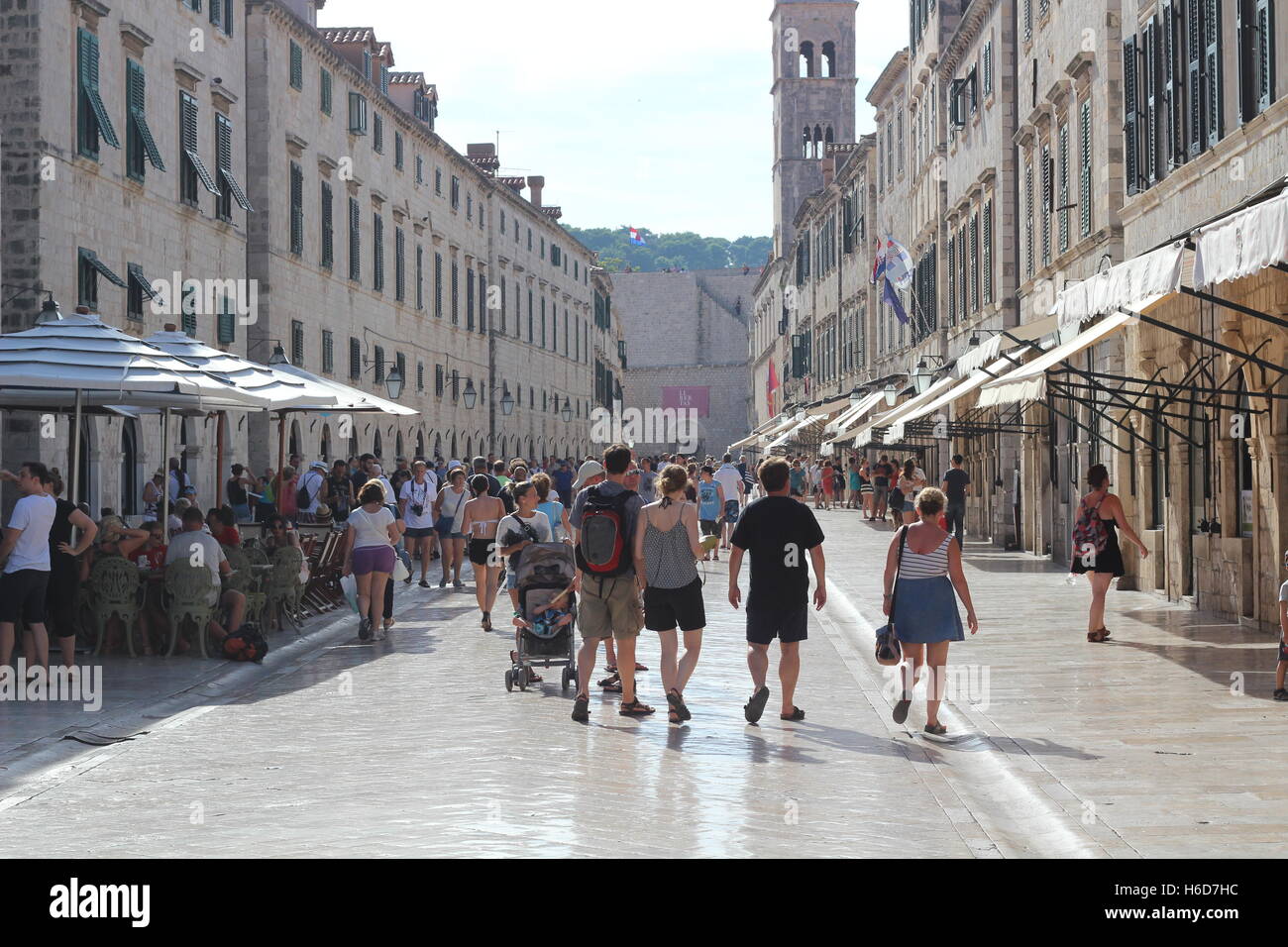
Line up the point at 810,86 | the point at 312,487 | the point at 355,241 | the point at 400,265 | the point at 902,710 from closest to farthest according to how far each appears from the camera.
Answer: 1. the point at 902,710
2. the point at 312,487
3. the point at 355,241
4. the point at 400,265
5. the point at 810,86

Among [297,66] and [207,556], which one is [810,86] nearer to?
[297,66]

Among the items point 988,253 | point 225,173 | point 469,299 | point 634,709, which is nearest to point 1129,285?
point 634,709

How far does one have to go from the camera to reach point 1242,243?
10.4 meters

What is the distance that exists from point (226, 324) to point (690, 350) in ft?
307

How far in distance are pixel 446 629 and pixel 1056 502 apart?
12.8 metres

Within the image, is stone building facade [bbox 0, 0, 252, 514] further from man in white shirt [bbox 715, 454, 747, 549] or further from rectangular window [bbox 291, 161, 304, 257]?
man in white shirt [bbox 715, 454, 747, 549]

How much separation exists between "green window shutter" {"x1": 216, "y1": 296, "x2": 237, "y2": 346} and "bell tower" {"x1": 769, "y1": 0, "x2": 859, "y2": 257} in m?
62.8

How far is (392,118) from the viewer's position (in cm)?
4584

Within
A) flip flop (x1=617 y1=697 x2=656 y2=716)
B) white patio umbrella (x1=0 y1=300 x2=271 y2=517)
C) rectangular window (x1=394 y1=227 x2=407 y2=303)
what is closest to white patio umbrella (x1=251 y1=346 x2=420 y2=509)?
white patio umbrella (x1=0 y1=300 x2=271 y2=517)

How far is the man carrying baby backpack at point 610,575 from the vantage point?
11125 mm

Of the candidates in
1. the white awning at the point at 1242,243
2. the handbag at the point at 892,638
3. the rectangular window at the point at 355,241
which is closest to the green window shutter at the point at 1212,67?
the white awning at the point at 1242,243

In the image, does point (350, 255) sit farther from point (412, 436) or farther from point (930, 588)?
point (930, 588)

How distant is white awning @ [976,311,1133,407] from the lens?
15.0 meters
